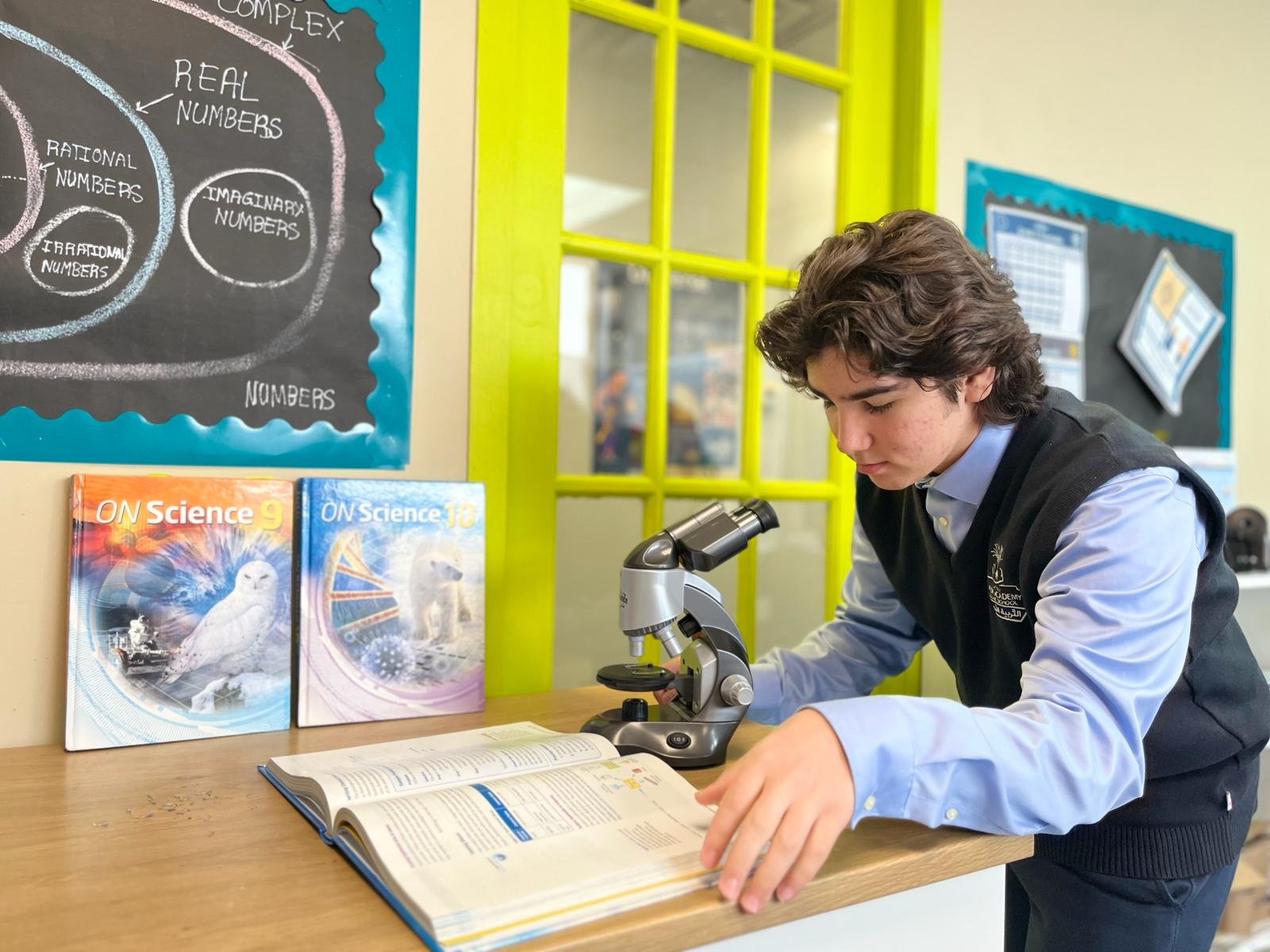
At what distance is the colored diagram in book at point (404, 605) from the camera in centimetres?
130

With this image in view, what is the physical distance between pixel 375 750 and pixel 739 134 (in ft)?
4.27

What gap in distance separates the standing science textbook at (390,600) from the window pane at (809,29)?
44.4 inches

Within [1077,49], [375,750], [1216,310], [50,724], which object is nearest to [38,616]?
[50,724]

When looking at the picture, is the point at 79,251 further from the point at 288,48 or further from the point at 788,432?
the point at 788,432

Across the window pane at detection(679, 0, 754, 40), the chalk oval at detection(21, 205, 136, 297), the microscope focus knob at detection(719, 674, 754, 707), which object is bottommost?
the microscope focus knob at detection(719, 674, 754, 707)

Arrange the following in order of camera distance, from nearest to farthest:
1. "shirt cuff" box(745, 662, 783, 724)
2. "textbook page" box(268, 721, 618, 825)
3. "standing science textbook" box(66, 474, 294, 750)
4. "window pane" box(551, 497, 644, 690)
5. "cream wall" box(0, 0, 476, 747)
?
"textbook page" box(268, 721, 618, 825)
"standing science textbook" box(66, 474, 294, 750)
"shirt cuff" box(745, 662, 783, 724)
"cream wall" box(0, 0, 476, 747)
"window pane" box(551, 497, 644, 690)

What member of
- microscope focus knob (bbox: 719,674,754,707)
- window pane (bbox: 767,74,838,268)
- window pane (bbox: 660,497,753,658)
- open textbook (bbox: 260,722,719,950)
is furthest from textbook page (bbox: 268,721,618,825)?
window pane (bbox: 767,74,838,268)

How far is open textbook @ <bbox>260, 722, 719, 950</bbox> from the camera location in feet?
2.24

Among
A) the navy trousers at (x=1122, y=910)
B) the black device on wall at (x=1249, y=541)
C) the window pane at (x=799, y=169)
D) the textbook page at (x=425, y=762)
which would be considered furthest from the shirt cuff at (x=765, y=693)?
the black device on wall at (x=1249, y=541)

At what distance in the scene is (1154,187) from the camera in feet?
7.69

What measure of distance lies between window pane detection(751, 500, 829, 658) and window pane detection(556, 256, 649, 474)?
357 mm

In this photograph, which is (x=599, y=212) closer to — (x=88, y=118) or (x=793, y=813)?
(x=88, y=118)

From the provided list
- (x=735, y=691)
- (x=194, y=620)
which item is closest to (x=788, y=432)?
(x=735, y=691)

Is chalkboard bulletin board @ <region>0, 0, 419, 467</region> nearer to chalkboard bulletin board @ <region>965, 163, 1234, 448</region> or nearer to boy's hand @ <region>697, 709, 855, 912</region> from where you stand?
boy's hand @ <region>697, 709, 855, 912</region>
